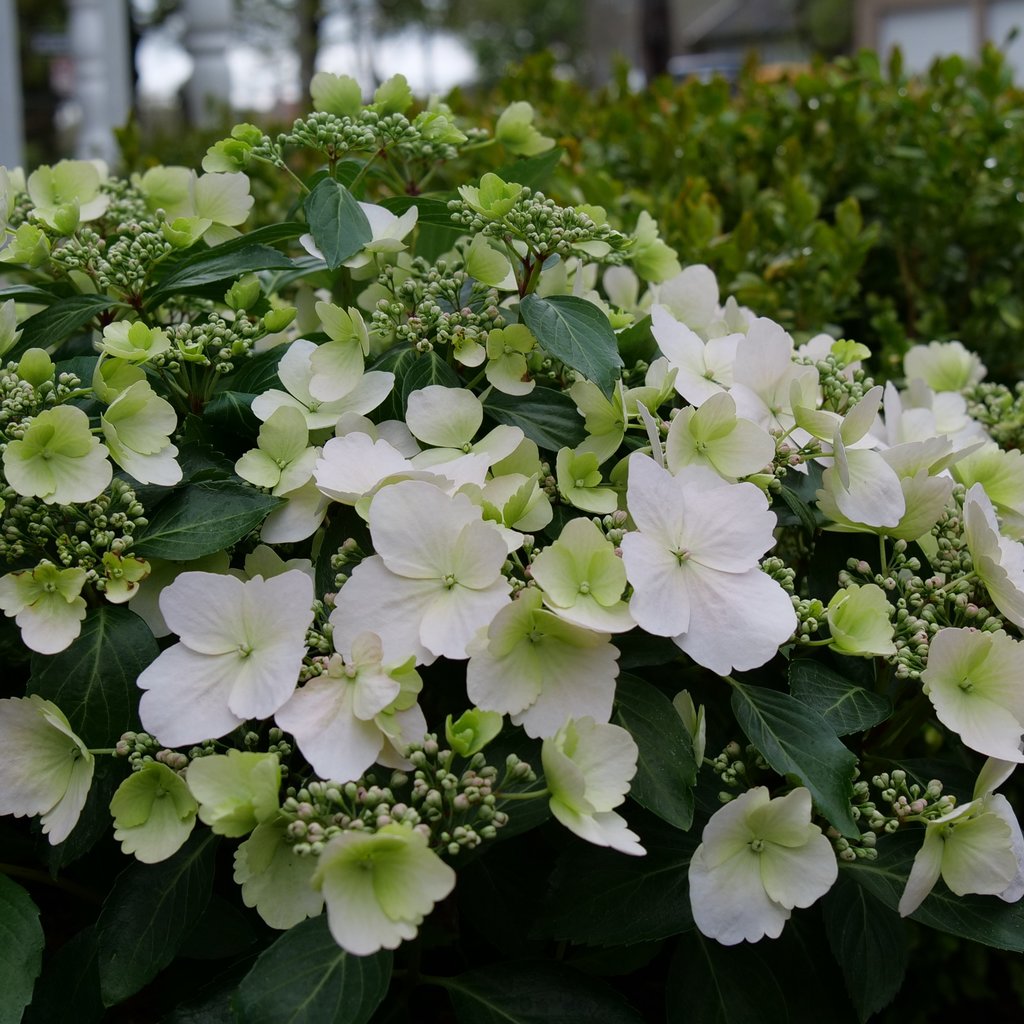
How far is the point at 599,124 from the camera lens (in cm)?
308

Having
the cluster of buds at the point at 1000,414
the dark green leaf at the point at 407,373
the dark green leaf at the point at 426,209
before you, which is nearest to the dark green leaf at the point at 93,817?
the dark green leaf at the point at 407,373

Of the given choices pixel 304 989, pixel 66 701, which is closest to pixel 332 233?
pixel 66 701

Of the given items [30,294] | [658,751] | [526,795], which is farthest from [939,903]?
[30,294]

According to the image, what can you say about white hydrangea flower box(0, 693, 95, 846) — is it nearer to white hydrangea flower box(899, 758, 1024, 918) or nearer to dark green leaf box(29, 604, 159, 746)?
dark green leaf box(29, 604, 159, 746)

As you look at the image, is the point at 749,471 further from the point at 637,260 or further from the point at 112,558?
the point at 112,558

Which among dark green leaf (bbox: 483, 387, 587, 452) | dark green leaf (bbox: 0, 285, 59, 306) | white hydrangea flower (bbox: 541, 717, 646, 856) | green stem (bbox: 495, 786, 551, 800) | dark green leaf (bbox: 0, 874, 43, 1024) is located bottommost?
dark green leaf (bbox: 0, 874, 43, 1024)

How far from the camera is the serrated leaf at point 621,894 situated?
108 centimetres

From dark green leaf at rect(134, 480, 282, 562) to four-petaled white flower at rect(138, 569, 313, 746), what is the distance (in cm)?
7

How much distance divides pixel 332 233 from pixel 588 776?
2.16 feet

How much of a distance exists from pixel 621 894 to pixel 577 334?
58 cm

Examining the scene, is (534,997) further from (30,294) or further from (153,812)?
(30,294)

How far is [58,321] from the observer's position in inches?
51.9

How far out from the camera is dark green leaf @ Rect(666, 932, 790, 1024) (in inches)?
44.6

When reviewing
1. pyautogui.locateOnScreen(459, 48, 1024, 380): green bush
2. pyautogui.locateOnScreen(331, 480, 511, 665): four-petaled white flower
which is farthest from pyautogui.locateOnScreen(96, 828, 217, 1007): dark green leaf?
pyautogui.locateOnScreen(459, 48, 1024, 380): green bush
